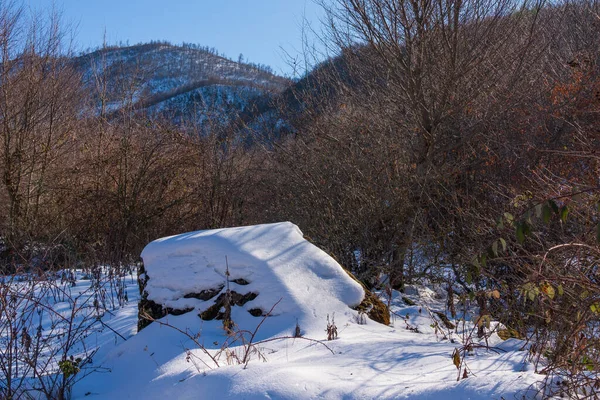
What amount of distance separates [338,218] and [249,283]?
3.45m

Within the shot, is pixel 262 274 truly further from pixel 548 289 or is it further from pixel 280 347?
pixel 548 289

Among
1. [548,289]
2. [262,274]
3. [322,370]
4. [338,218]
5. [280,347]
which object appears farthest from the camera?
[338,218]

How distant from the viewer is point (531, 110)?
6965 millimetres

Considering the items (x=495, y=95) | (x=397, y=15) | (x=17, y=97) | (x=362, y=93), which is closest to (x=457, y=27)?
(x=397, y=15)

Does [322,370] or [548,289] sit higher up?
[548,289]

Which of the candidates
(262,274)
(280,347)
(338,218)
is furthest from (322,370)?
(338,218)

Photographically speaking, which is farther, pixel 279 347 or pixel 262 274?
pixel 262 274

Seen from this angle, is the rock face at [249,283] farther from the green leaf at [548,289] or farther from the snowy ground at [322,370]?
the green leaf at [548,289]

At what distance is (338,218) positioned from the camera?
7.21 meters

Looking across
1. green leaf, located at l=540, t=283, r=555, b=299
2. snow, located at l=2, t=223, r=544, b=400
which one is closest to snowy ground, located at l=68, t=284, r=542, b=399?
snow, located at l=2, t=223, r=544, b=400

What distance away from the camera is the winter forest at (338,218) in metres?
2.95

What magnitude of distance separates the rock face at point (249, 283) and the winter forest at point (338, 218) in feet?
0.06

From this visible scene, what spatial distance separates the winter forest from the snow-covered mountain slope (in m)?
0.02

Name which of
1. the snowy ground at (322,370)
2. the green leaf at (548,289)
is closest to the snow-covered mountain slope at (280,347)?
the snowy ground at (322,370)
